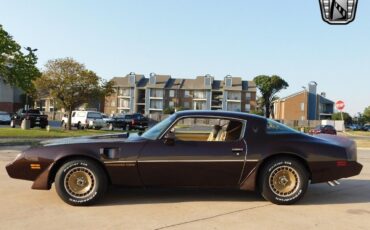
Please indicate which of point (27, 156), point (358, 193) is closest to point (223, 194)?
point (358, 193)

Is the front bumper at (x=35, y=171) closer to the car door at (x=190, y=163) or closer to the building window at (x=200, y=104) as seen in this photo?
the car door at (x=190, y=163)

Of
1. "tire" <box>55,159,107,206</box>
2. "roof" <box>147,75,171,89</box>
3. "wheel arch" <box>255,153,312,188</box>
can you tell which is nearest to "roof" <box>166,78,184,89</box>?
"roof" <box>147,75,171,89</box>

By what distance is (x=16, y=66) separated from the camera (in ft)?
61.6

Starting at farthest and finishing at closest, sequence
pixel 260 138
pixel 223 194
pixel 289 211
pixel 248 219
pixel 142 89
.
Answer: pixel 142 89
pixel 223 194
pixel 260 138
pixel 289 211
pixel 248 219

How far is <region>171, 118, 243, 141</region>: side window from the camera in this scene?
20.9ft

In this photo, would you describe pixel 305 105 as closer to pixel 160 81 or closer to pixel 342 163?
pixel 160 81

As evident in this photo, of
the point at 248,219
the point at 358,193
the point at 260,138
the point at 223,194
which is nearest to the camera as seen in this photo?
the point at 248,219

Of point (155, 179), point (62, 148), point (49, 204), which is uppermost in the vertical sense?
point (62, 148)

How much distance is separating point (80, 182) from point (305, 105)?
89.7m

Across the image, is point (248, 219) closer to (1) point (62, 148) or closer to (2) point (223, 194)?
(2) point (223, 194)

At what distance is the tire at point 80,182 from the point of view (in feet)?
19.6

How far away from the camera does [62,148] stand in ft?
19.9

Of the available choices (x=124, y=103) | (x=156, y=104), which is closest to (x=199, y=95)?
(x=156, y=104)

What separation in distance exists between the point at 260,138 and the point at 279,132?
34 centimetres
